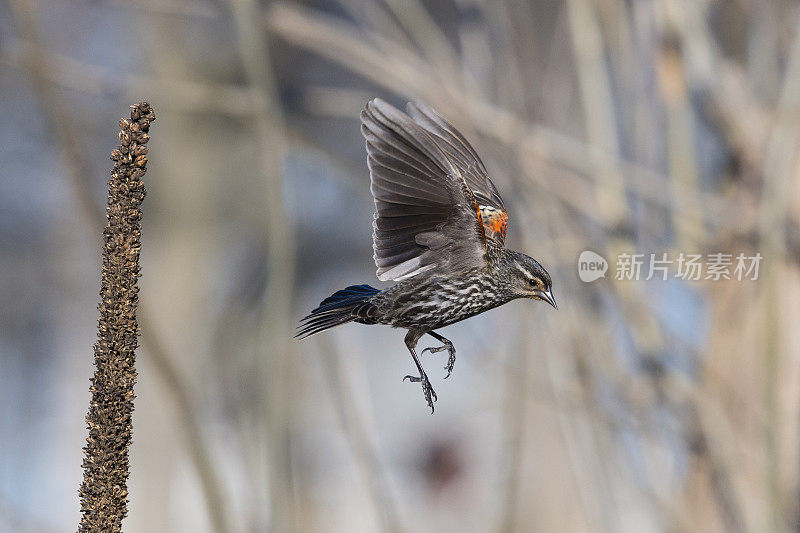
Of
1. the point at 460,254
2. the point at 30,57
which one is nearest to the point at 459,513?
the point at 30,57

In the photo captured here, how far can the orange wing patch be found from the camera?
64 centimetres

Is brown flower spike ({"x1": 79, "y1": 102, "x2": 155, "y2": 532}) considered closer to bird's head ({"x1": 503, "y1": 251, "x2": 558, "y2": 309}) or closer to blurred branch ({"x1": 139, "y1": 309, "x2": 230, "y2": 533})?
bird's head ({"x1": 503, "y1": 251, "x2": 558, "y2": 309})

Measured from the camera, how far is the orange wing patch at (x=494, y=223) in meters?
0.64

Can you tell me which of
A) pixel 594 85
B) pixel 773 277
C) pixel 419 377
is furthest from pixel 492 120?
pixel 419 377

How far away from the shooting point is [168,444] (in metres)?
4.43

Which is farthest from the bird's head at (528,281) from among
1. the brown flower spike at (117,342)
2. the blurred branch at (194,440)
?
the blurred branch at (194,440)

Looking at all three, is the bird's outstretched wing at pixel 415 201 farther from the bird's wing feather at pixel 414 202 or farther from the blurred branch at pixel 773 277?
the blurred branch at pixel 773 277

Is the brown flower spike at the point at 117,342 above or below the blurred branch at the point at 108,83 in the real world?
below

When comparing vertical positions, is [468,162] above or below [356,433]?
above

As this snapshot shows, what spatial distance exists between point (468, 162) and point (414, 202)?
0.59 feet

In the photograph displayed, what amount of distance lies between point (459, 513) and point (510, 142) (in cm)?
311

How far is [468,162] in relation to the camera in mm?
755

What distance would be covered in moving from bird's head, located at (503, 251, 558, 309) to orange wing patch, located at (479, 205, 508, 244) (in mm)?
31

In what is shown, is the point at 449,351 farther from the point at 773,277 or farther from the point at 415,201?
the point at 773,277
